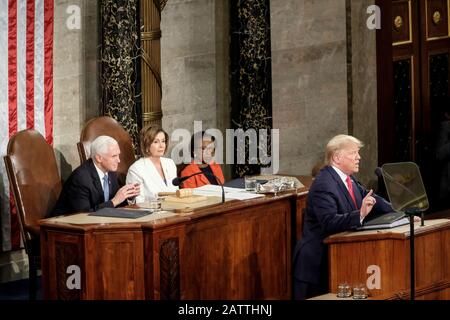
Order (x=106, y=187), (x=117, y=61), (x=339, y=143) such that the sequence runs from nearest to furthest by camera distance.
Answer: (x=339, y=143) → (x=106, y=187) → (x=117, y=61)

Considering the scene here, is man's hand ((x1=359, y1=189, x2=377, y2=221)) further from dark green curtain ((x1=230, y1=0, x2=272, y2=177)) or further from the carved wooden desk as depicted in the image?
dark green curtain ((x1=230, y1=0, x2=272, y2=177))

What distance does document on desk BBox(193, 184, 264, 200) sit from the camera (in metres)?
7.44

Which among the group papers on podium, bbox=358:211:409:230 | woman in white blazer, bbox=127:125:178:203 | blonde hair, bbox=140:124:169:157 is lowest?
papers on podium, bbox=358:211:409:230

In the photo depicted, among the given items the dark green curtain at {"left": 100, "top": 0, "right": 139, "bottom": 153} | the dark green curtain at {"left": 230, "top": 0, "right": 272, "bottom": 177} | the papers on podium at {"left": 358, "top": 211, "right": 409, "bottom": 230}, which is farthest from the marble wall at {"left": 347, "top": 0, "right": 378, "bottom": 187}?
the papers on podium at {"left": 358, "top": 211, "right": 409, "bottom": 230}

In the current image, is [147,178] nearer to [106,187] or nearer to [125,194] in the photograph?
[106,187]

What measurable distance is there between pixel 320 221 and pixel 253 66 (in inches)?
149

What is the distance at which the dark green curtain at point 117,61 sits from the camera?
9.04 m

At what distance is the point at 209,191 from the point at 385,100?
2993 millimetres

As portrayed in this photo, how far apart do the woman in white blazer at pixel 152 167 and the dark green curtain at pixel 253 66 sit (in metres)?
1.86

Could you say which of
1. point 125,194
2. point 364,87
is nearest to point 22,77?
point 125,194

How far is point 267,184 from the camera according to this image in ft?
25.8

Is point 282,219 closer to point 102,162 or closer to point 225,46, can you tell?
point 102,162

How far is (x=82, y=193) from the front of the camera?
24.2ft

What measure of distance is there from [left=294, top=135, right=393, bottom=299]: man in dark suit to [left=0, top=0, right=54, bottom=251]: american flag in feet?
10.0
